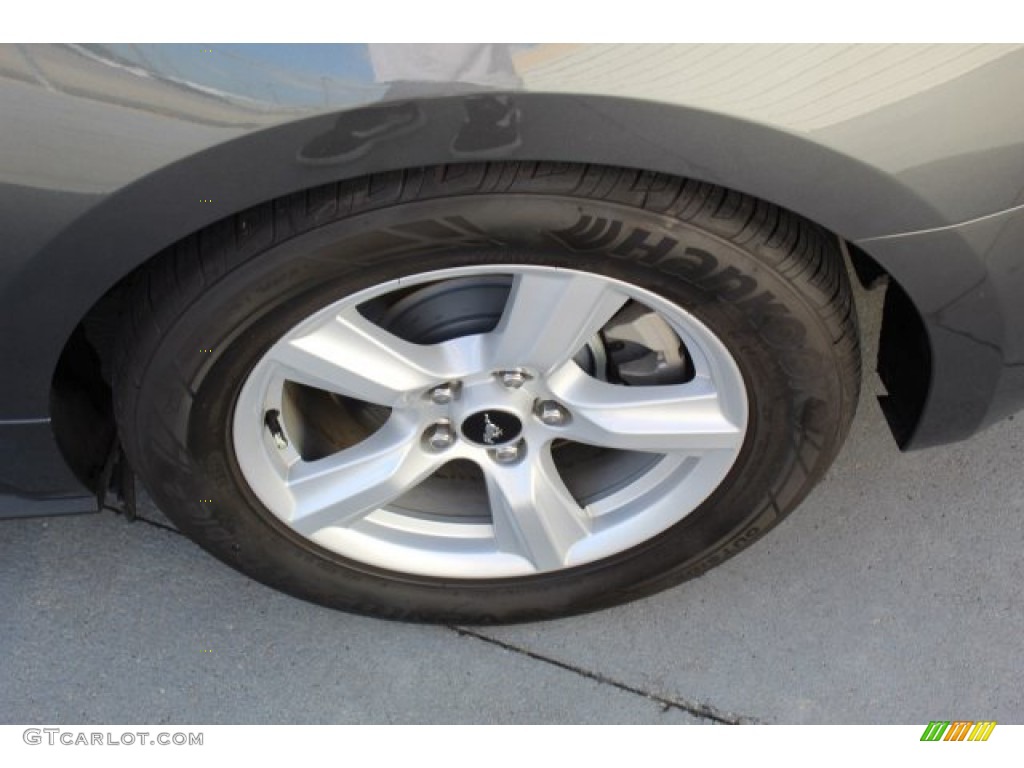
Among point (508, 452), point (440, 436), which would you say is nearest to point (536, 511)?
point (508, 452)

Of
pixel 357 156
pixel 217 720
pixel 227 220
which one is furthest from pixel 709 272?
pixel 217 720

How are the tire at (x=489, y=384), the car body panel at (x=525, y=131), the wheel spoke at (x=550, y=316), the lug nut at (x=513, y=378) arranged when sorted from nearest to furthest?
the car body panel at (x=525, y=131), the tire at (x=489, y=384), the wheel spoke at (x=550, y=316), the lug nut at (x=513, y=378)

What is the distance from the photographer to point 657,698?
2.11 metres

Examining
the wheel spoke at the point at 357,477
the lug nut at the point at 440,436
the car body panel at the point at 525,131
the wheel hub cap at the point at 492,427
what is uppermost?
the car body panel at the point at 525,131

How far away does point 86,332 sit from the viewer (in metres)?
1.88

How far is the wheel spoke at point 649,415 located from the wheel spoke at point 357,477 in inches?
11.3

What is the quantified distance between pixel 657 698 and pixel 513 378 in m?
0.75

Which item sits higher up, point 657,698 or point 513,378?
point 513,378

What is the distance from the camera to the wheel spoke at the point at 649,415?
183 centimetres
